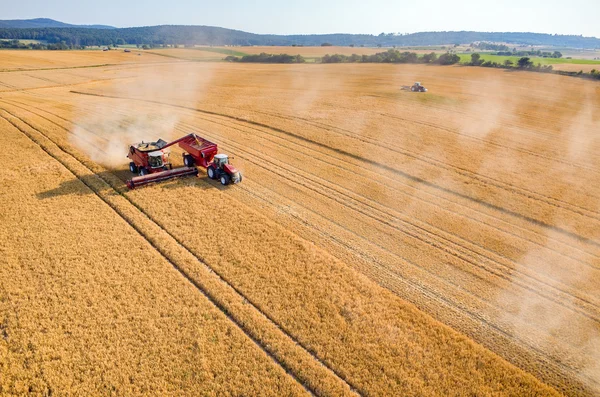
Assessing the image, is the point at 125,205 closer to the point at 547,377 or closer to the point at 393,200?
the point at 393,200

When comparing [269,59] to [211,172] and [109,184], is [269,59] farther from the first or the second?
[109,184]

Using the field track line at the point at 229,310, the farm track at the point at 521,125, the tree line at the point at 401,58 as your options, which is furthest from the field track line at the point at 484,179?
the tree line at the point at 401,58

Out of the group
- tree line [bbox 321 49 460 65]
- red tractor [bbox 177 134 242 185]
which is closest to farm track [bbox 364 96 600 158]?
red tractor [bbox 177 134 242 185]

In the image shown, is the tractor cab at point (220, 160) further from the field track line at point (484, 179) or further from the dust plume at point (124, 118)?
the field track line at point (484, 179)

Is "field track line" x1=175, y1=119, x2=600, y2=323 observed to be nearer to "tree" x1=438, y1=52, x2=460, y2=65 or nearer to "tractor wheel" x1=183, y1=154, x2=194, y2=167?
"tractor wheel" x1=183, y1=154, x2=194, y2=167

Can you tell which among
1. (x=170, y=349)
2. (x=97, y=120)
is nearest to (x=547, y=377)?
(x=170, y=349)
